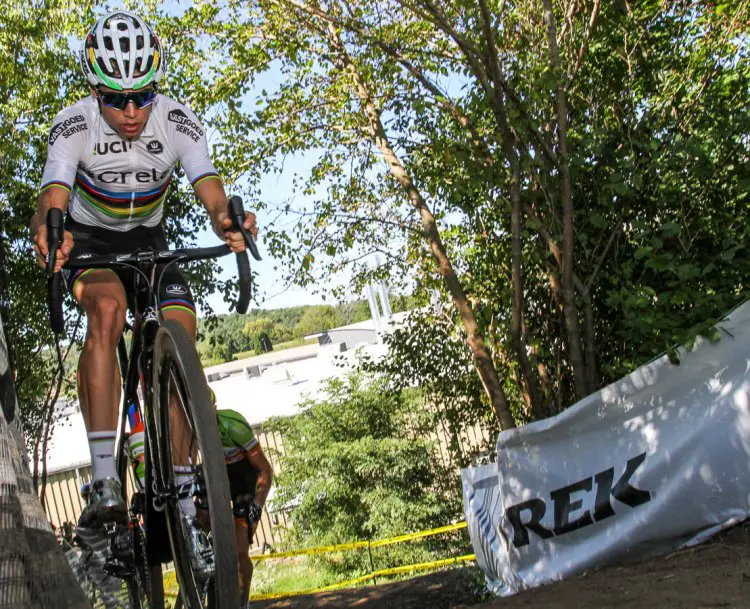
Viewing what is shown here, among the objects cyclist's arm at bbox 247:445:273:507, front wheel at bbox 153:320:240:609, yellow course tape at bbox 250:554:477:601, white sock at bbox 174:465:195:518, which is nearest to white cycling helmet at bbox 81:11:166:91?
front wheel at bbox 153:320:240:609

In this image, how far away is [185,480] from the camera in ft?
8.73

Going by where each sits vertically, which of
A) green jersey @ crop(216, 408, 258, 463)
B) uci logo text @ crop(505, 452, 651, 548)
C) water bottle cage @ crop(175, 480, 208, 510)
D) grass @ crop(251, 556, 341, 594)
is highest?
green jersey @ crop(216, 408, 258, 463)

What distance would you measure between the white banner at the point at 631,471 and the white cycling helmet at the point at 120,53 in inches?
160

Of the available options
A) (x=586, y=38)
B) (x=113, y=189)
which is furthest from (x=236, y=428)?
(x=586, y=38)

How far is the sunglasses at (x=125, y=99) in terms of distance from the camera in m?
3.12

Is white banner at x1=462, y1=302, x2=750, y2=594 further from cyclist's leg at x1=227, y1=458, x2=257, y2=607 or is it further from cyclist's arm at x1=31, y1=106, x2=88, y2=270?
cyclist's arm at x1=31, y1=106, x2=88, y2=270

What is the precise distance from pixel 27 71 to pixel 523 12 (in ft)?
20.6

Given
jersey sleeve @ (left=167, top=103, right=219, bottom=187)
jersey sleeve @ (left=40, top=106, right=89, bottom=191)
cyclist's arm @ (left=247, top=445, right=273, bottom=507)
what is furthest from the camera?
cyclist's arm @ (left=247, top=445, right=273, bottom=507)

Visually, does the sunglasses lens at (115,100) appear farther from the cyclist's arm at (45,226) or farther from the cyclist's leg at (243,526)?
the cyclist's leg at (243,526)

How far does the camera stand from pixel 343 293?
37.4ft

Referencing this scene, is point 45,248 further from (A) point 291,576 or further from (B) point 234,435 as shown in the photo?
(A) point 291,576

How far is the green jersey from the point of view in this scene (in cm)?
582

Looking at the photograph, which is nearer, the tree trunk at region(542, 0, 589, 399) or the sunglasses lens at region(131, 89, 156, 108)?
the sunglasses lens at region(131, 89, 156, 108)

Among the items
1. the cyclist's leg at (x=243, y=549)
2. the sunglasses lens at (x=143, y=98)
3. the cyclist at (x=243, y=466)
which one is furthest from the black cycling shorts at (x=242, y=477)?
the sunglasses lens at (x=143, y=98)
